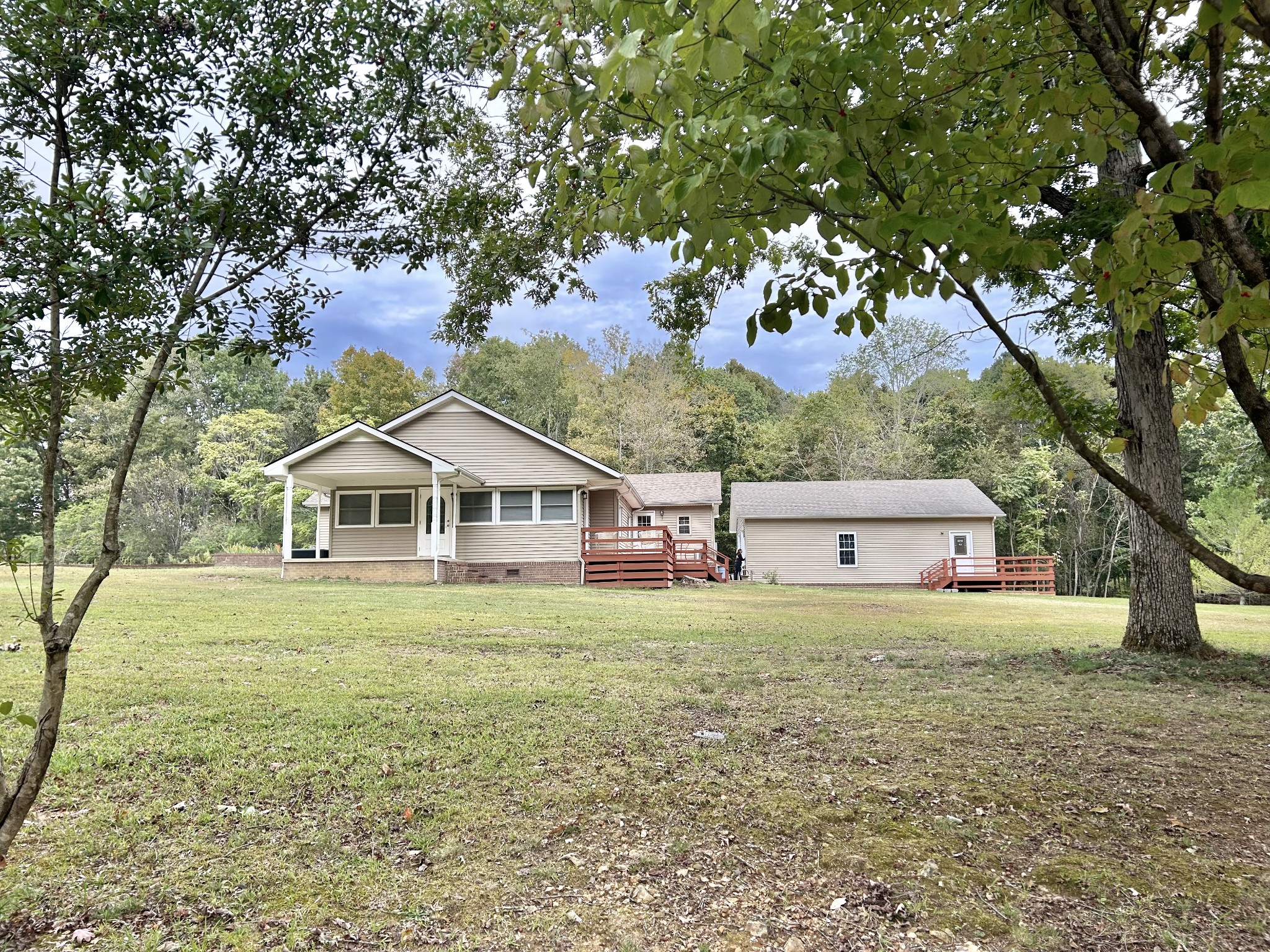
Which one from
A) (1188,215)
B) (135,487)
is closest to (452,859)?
(1188,215)

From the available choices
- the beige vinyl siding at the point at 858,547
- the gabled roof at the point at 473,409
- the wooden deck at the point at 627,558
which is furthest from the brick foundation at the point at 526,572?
the beige vinyl siding at the point at 858,547

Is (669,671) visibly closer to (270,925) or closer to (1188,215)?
(270,925)

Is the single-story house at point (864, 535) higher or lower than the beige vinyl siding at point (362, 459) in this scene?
lower

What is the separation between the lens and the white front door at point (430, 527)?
66.6ft

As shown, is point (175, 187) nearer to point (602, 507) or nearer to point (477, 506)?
point (477, 506)

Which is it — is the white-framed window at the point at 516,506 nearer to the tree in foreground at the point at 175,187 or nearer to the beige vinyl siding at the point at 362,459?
the beige vinyl siding at the point at 362,459

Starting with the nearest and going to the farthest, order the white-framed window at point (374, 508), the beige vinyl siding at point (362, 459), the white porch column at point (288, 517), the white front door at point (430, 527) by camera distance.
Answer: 1. the beige vinyl siding at point (362, 459)
2. the white porch column at point (288, 517)
3. the white front door at point (430, 527)
4. the white-framed window at point (374, 508)

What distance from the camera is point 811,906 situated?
101 inches

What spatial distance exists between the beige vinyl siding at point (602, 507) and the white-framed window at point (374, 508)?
20.0 ft

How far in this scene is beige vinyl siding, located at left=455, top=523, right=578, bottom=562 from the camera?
2117 centimetres

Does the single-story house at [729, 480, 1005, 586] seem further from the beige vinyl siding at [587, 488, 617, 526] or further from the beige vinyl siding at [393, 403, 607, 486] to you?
the beige vinyl siding at [393, 403, 607, 486]

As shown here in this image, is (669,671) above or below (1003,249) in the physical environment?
below

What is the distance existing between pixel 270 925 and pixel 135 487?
36790mm

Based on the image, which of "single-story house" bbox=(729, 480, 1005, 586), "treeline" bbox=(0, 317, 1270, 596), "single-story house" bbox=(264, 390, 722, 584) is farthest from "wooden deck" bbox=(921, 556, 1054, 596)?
"single-story house" bbox=(264, 390, 722, 584)
